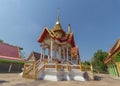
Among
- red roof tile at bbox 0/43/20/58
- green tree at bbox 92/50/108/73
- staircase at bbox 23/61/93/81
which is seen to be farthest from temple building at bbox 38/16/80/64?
green tree at bbox 92/50/108/73

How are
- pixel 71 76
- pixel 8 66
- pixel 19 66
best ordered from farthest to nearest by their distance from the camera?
pixel 19 66 → pixel 8 66 → pixel 71 76

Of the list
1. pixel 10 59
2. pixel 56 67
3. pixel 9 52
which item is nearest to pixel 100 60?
pixel 9 52

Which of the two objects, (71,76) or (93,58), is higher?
(93,58)

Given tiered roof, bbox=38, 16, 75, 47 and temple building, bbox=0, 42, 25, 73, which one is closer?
tiered roof, bbox=38, 16, 75, 47

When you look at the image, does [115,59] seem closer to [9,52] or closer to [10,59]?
[10,59]

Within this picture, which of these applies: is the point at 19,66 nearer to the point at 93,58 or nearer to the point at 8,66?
the point at 8,66

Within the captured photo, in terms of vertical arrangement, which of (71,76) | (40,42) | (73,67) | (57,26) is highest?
(57,26)

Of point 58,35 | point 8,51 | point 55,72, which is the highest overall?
point 58,35

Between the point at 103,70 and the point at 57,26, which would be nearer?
the point at 57,26

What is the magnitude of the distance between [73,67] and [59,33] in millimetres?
6010

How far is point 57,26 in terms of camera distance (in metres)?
19.5

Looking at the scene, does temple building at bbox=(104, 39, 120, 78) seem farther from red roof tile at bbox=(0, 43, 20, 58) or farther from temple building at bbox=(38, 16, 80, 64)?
red roof tile at bbox=(0, 43, 20, 58)

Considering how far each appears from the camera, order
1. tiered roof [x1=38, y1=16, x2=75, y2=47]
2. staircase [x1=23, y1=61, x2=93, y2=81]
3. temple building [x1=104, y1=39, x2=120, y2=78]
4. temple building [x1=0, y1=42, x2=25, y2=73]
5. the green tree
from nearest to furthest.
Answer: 1. staircase [x1=23, y1=61, x2=93, y2=81]
2. temple building [x1=104, y1=39, x2=120, y2=78]
3. tiered roof [x1=38, y1=16, x2=75, y2=47]
4. temple building [x1=0, y1=42, x2=25, y2=73]
5. the green tree

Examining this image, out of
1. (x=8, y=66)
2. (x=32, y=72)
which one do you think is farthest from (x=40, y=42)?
(x=8, y=66)
